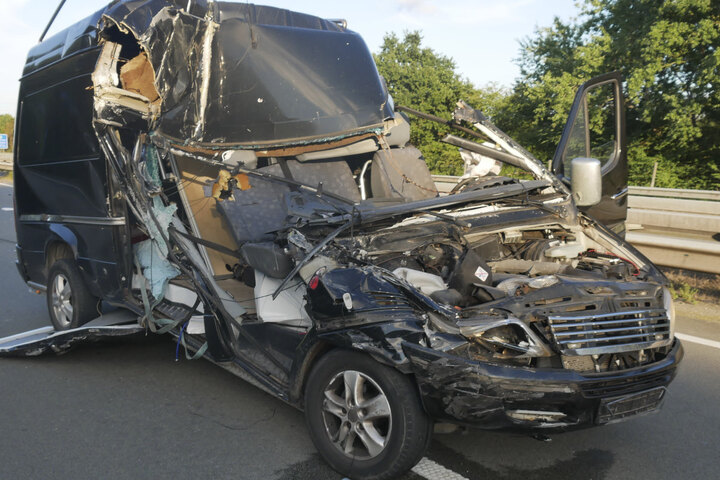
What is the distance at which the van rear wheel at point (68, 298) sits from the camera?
5527 mm

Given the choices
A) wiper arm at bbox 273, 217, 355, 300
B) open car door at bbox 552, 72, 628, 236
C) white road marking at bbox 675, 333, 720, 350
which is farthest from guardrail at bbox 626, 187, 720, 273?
wiper arm at bbox 273, 217, 355, 300

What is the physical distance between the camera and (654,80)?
20078mm

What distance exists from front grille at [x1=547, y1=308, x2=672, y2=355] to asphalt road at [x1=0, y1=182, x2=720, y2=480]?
2.48 ft

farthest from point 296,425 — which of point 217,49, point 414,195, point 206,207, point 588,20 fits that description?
point 588,20

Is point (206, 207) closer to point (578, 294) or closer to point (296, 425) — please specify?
point (296, 425)

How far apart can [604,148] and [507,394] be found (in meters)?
3.29

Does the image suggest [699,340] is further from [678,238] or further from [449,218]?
[449,218]

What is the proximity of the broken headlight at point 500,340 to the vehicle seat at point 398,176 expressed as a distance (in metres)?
2.30

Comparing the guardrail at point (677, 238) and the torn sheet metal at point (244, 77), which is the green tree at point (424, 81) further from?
the torn sheet metal at point (244, 77)

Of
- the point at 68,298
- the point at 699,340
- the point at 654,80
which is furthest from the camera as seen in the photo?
the point at 654,80

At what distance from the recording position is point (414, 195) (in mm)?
5258

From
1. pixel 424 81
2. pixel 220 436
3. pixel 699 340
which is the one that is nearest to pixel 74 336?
pixel 220 436

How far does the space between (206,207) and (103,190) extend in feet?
2.90

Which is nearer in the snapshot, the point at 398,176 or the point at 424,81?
the point at 398,176
